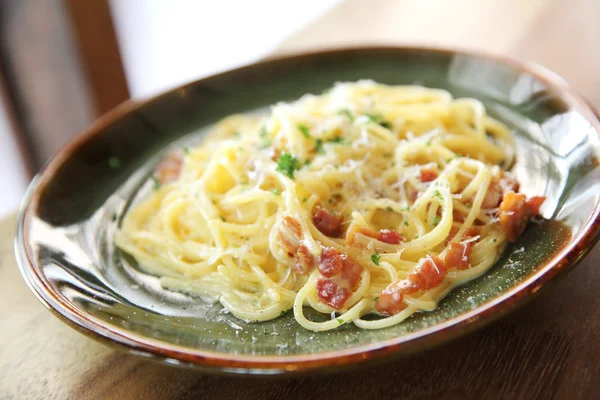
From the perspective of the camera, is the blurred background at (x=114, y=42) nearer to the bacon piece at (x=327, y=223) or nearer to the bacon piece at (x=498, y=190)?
the bacon piece at (x=498, y=190)

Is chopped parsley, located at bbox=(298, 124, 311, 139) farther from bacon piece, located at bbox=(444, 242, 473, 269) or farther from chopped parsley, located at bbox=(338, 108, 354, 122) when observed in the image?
bacon piece, located at bbox=(444, 242, 473, 269)

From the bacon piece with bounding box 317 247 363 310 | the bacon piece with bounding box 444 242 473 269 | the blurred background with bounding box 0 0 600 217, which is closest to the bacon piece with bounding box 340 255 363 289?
the bacon piece with bounding box 317 247 363 310

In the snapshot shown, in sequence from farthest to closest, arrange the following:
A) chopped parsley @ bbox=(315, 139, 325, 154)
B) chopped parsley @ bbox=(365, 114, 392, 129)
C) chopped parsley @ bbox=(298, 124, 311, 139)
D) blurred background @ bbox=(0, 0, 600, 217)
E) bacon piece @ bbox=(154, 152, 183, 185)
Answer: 1. blurred background @ bbox=(0, 0, 600, 217)
2. bacon piece @ bbox=(154, 152, 183, 185)
3. chopped parsley @ bbox=(365, 114, 392, 129)
4. chopped parsley @ bbox=(298, 124, 311, 139)
5. chopped parsley @ bbox=(315, 139, 325, 154)

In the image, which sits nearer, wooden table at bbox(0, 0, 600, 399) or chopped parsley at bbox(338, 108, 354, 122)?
wooden table at bbox(0, 0, 600, 399)

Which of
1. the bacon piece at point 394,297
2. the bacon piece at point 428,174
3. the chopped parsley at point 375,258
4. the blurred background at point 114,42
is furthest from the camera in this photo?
the blurred background at point 114,42

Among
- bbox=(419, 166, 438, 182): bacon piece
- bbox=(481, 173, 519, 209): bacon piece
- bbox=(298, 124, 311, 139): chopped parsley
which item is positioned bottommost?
bbox=(481, 173, 519, 209): bacon piece

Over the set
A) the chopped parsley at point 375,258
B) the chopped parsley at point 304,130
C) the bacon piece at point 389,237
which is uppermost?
the chopped parsley at point 304,130

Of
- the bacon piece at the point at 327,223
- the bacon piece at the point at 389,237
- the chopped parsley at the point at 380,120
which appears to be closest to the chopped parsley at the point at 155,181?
the bacon piece at the point at 327,223

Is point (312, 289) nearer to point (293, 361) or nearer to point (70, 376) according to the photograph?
point (293, 361)
